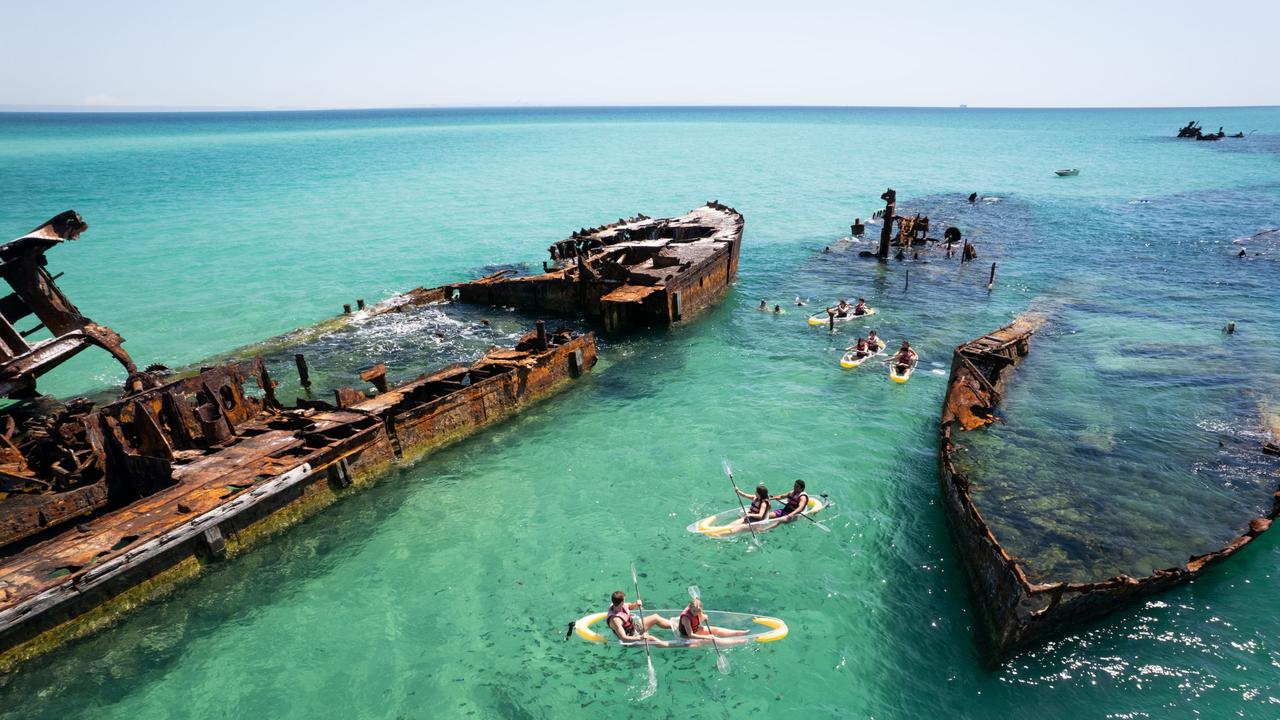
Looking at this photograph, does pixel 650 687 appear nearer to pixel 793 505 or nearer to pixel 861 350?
pixel 793 505

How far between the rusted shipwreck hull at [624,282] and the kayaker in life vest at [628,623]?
2067cm

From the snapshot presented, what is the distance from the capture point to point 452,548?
1830 centimetres

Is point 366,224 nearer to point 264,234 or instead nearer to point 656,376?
point 264,234

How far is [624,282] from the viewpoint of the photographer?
3656 centimetres

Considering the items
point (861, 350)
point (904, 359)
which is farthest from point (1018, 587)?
point (861, 350)

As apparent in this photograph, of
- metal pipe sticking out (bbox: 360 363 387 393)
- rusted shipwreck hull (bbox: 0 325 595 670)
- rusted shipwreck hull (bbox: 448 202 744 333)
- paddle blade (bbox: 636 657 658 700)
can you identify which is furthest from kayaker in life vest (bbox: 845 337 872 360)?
metal pipe sticking out (bbox: 360 363 387 393)

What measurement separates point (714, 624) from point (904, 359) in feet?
62.7

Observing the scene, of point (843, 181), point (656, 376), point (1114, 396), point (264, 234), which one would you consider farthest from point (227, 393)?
point (843, 181)

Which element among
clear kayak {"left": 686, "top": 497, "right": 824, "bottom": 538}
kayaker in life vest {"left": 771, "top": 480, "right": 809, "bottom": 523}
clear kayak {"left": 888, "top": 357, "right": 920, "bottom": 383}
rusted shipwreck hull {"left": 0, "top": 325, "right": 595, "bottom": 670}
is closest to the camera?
rusted shipwreck hull {"left": 0, "top": 325, "right": 595, "bottom": 670}

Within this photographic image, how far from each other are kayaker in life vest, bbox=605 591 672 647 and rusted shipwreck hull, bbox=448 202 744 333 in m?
20.7

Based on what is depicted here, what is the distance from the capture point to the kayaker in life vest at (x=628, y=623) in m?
14.4

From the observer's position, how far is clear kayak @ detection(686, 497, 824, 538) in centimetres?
1812

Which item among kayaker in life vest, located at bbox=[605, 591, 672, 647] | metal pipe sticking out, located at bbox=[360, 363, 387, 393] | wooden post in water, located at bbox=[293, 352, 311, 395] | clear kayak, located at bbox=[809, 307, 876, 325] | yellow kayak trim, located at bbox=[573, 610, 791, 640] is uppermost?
metal pipe sticking out, located at bbox=[360, 363, 387, 393]

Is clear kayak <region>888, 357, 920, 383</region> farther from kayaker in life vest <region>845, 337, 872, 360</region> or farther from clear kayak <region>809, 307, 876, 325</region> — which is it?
clear kayak <region>809, 307, 876, 325</region>
